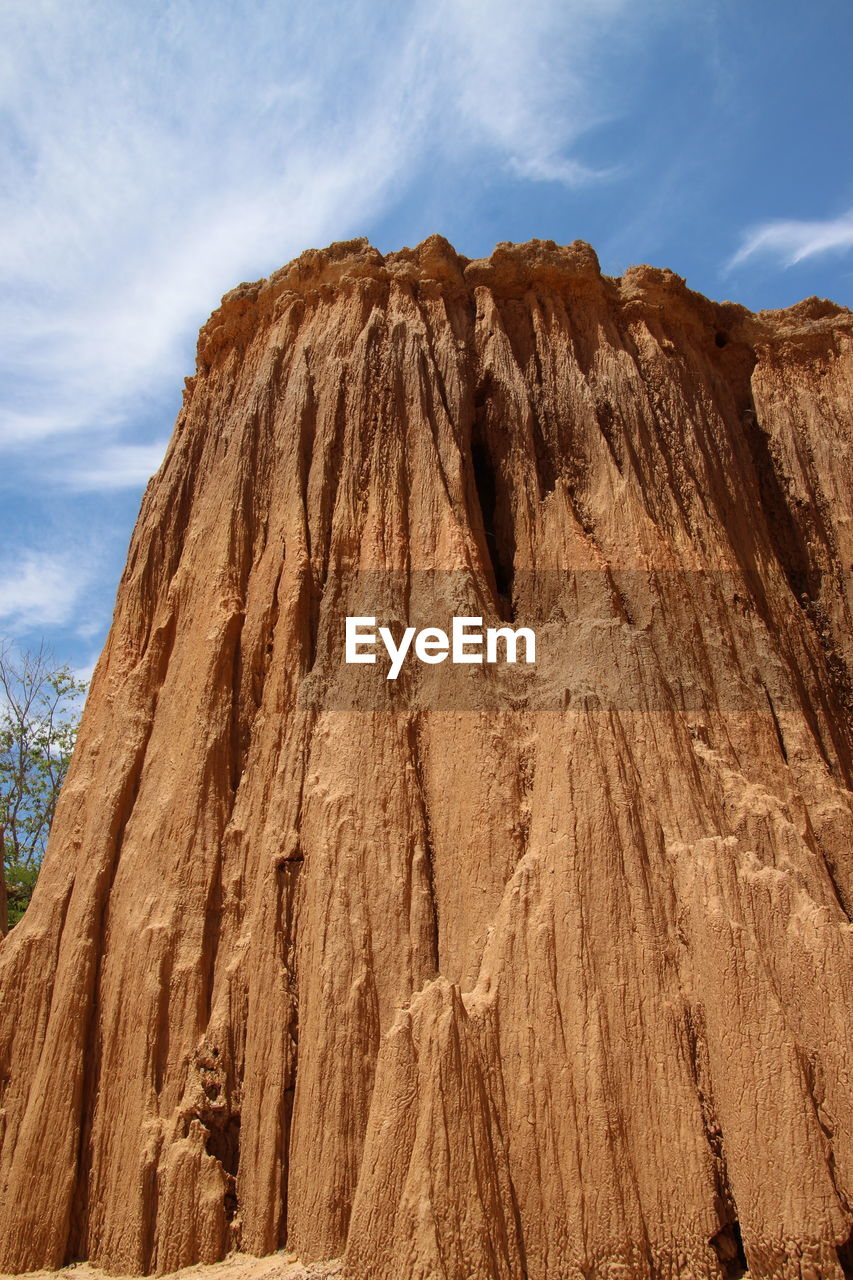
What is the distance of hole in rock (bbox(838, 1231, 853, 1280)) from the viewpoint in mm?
7828

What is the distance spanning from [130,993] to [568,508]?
29.5 feet

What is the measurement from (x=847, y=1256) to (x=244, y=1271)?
5445 mm

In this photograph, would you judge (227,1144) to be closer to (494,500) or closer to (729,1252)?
→ (729,1252)

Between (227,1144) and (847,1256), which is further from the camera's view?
(227,1144)

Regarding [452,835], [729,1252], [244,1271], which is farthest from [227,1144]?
[729,1252]

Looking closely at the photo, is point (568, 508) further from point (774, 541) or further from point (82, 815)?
point (82, 815)

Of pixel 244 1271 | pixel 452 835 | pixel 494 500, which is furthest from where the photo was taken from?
pixel 494 500

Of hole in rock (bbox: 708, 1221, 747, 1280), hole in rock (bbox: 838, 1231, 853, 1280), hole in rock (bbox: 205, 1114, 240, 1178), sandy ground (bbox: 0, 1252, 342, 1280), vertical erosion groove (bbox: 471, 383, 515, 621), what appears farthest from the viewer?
vertical erosion groove (bbox: 471, 383, 515, 621)

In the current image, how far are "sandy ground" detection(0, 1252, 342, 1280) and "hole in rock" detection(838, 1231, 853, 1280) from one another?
4.41 meters

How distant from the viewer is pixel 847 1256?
25.9ft

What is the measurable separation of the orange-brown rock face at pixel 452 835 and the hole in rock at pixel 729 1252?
0.03m

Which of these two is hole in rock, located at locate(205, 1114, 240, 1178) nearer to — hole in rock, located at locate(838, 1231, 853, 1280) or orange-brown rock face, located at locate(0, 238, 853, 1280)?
orange-brown rock face, located at locate(0, 238, 853, 1280)

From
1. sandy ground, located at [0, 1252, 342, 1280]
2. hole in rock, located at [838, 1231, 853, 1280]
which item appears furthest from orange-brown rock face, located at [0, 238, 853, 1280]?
sandy ground, located at [0, 1252, 342, 1280]

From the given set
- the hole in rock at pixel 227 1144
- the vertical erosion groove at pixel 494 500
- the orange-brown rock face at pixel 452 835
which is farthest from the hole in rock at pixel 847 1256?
the vertical erosion groove at pixel 494 500
